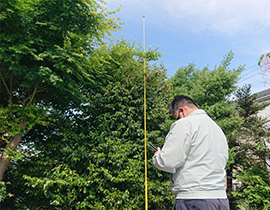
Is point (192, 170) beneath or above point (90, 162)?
Result: beneath

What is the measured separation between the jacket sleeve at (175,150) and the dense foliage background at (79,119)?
11.7 feet

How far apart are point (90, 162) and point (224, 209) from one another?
407 centimetres

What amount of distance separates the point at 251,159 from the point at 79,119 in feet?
18.5

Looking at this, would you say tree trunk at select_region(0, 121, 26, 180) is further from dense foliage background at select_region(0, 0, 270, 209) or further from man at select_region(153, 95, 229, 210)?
man at select_region(153, 95, 229, 210)

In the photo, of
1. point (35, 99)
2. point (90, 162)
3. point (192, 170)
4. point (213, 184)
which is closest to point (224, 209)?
point (213, 184)

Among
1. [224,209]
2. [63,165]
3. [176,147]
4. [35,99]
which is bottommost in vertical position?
[224,209]

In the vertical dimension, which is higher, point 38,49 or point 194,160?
point 38,49

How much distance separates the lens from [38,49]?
4.90 m

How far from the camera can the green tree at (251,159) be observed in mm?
5770

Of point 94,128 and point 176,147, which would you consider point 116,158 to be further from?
point 176,147

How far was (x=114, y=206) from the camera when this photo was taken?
479cm

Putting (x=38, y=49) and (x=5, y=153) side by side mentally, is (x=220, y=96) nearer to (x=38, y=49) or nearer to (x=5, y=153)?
(x=38, y=49)

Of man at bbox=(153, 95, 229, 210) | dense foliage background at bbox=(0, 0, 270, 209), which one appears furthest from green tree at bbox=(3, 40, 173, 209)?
man at bbox=(153, 95, 229, 210)

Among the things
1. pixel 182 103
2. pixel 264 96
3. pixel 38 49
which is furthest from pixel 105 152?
pixel 264 96
